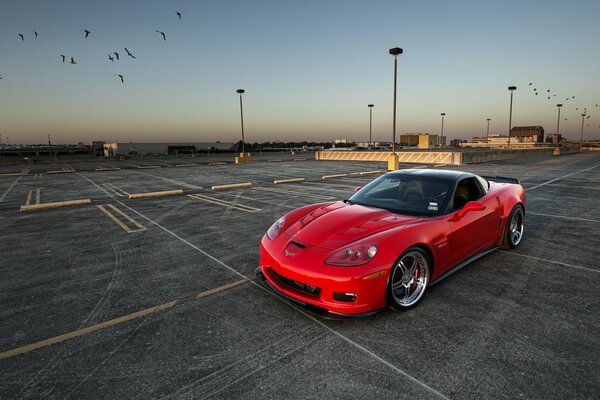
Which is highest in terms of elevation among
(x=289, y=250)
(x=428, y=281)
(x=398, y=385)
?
(x=289, y=250)

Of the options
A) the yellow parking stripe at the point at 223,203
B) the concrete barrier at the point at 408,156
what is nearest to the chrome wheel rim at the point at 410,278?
the yellow parking stripe at the point at 223,203

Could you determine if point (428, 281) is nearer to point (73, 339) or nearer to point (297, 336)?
point (297, 336)

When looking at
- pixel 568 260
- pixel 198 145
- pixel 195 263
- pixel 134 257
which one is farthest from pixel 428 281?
pixel 198 145

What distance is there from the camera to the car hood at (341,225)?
3.74 metres

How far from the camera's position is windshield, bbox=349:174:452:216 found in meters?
4.49

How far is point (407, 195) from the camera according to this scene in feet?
16.3

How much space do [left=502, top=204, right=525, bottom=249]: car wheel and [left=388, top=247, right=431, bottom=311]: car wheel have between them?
101 inches

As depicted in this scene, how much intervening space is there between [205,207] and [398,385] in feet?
27.9

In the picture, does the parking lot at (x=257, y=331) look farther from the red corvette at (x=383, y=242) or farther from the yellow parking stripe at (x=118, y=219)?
the yellow parking stripe at (x=118, y=219)

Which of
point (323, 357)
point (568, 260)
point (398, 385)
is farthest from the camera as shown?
point (568, 260)

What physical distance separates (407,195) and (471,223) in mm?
933

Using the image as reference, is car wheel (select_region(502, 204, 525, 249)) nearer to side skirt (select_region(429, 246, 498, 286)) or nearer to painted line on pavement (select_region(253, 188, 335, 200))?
side skirt (select_region(429, 246, 498, 286))

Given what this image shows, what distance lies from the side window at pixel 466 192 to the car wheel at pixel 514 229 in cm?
91

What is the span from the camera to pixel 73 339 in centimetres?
330
